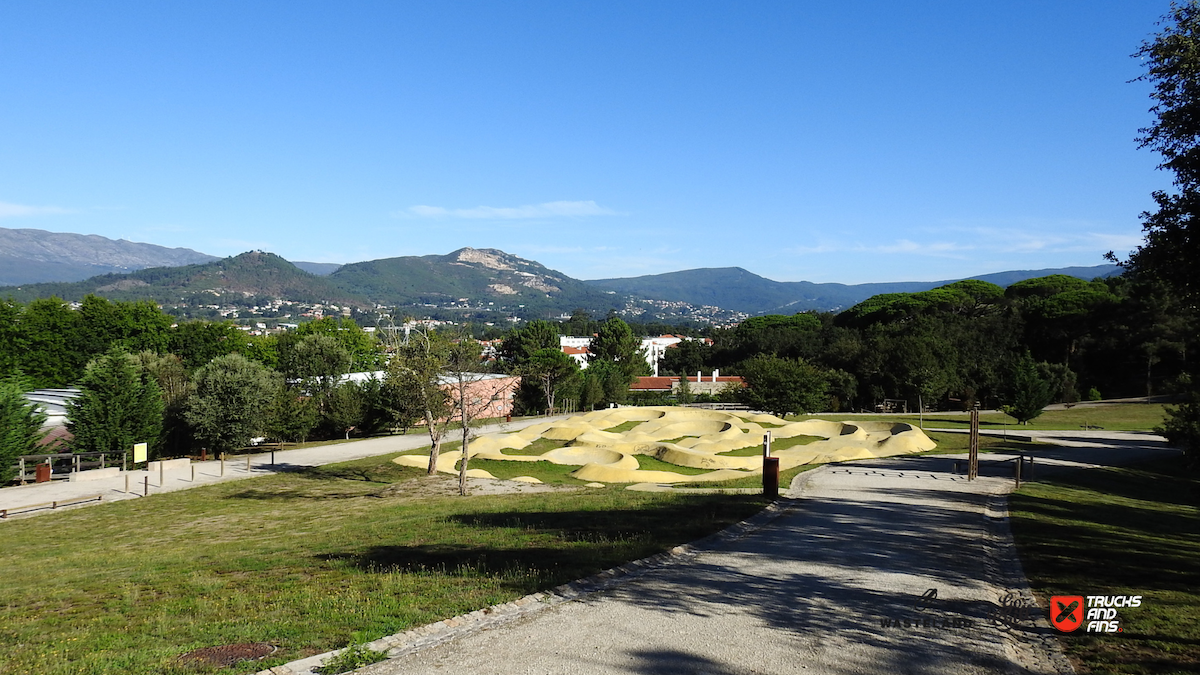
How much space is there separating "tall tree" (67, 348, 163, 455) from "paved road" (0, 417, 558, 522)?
3122 mm

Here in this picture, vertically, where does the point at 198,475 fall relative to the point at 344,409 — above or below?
below

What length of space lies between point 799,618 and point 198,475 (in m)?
26.9

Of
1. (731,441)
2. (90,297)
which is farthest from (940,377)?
(90,297)

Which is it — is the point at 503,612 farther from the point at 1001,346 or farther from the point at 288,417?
the point at 1001,346

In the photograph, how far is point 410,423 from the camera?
2758 cm

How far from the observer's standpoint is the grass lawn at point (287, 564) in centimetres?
736

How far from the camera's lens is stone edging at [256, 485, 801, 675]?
21.5ft

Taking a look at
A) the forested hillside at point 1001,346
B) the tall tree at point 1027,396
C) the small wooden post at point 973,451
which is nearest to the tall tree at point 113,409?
the small wooden post at point 973,451

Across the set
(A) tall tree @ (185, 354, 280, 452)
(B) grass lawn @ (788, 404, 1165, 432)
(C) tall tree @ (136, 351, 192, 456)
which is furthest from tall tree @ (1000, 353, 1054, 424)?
(C) tall tree @ (136, 351, 192, 456)

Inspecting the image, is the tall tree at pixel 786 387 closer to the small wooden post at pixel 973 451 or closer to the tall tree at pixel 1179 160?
the small wooden post at pixel 973 451

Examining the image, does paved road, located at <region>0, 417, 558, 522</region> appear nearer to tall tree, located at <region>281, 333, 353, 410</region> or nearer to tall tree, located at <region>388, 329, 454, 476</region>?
tall tree, located at <region>388, 329, 454, 476</region>

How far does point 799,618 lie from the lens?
7887 millimetres

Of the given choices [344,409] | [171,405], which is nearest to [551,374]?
[344,409]

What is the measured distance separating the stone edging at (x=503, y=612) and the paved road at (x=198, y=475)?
62.7 feet
